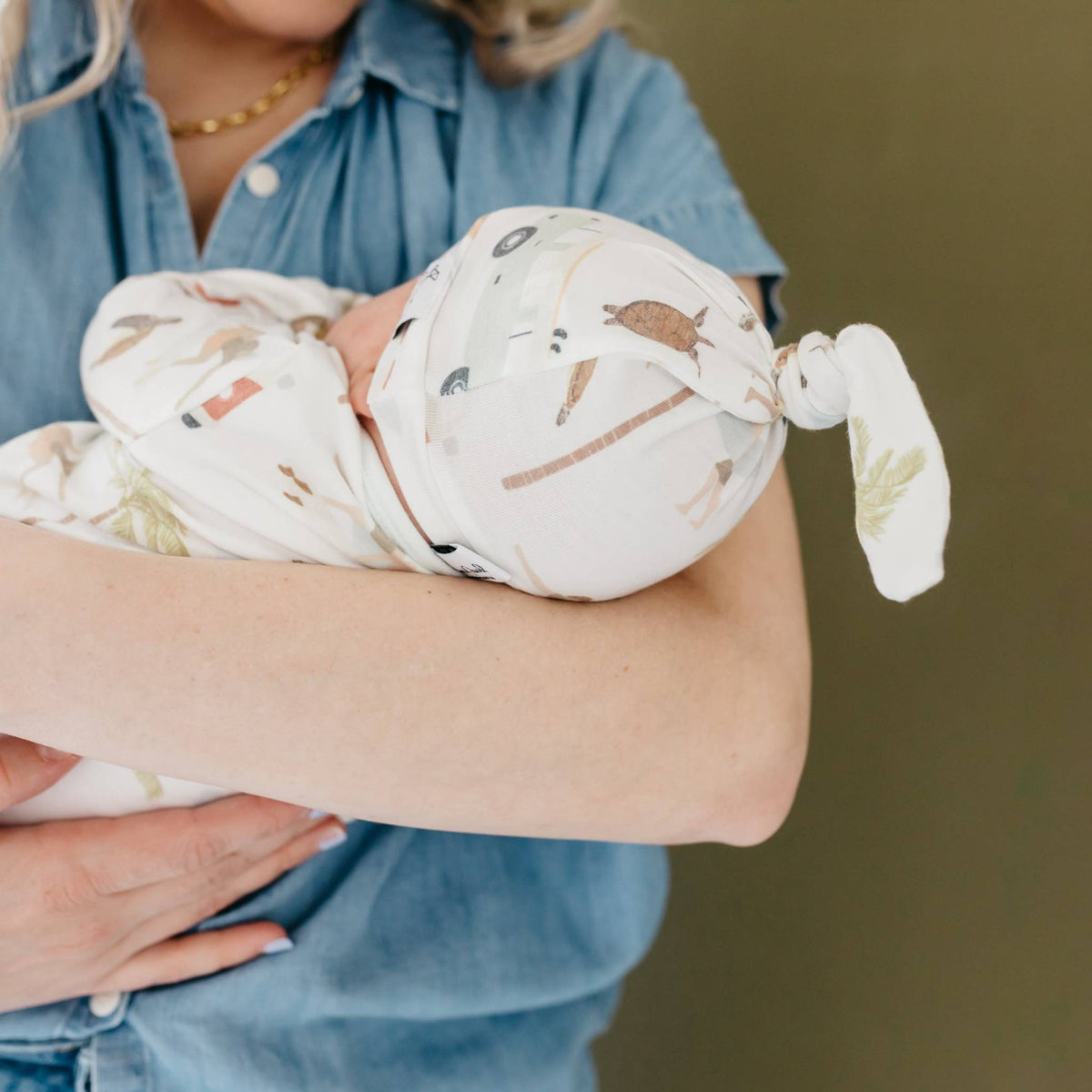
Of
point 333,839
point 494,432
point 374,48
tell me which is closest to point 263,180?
point 374,48

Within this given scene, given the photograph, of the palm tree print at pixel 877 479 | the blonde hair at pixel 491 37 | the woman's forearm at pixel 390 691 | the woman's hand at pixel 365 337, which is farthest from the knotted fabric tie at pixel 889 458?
the blonde hair at pixel 491 37

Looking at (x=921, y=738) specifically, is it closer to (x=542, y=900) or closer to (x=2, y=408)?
(x=542, y=900)

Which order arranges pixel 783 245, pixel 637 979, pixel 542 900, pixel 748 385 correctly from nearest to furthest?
pixel 748 385 < pixel 542 900 < pixel 783 245 < pixel 637 979

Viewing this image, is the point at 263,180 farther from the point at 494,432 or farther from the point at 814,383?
the point at 814,383

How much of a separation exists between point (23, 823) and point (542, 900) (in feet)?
1.57

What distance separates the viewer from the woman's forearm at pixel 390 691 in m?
0.66

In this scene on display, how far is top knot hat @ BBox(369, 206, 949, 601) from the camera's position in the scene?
0.61 metres

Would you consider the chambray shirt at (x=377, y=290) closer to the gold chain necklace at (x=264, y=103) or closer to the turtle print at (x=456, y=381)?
the gold chain necklace at (x=264, y=103)

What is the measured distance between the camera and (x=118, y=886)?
77 centimetres

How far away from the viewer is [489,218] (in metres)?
0.74

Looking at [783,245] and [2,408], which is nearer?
[2,408]

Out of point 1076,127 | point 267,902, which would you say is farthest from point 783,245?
point 267,902

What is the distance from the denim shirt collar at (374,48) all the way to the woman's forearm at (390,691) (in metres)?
0.51

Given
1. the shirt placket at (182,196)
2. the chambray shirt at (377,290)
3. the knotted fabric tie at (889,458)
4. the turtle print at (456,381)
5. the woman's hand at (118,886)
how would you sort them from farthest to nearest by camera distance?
the shirt placket at (182,196) < the chambray shirt at (377,290) < the woman's hand at (118,886) < the turtle print at (456,381) < the knotted fabric tie at (889,458)
